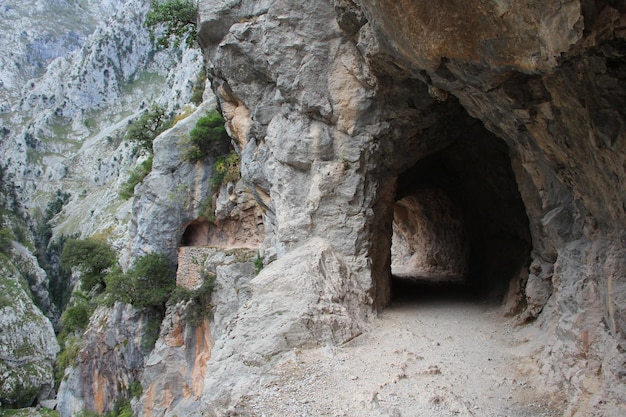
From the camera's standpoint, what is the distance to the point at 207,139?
20.2 metres

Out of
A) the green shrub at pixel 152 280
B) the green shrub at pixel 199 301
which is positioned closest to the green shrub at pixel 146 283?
the green shrub at pixel 152 280

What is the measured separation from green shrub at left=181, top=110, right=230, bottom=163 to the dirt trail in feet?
43.6

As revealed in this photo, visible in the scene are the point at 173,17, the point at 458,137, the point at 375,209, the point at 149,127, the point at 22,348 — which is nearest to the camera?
the point at 375,209

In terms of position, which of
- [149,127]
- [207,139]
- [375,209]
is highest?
[149,127]

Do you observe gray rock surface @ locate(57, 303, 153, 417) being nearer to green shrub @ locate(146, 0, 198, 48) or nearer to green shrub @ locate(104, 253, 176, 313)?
green shrub @ locate(104, 253, 176, 313)

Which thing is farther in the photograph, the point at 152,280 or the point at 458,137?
the point at 152,280

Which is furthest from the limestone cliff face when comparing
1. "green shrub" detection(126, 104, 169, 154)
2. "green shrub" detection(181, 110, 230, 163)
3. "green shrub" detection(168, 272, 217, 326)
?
"green shrub" detection(126, 104, 169, 154)

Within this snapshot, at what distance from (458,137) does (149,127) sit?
18.6m

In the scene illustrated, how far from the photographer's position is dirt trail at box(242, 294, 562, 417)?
19.9ft

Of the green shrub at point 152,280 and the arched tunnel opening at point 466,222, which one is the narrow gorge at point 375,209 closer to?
the arched tunnel opening at point 466,222

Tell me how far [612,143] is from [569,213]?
3.07 meters

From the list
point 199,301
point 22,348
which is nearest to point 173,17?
point 199,301

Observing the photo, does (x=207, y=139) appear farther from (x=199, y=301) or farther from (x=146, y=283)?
(x=199, y=301)

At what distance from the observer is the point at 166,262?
20.1 metres
